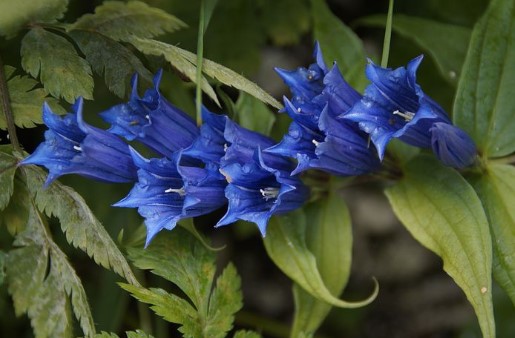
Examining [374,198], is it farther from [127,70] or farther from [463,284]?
[127,70]

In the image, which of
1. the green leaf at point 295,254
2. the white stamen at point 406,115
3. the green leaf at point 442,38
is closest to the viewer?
the white stamen at point 406,115

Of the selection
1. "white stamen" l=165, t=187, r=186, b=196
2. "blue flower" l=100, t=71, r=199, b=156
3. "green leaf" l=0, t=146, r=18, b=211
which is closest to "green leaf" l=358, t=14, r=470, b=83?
"blue flower" l=100, t=71, r=199, b=156

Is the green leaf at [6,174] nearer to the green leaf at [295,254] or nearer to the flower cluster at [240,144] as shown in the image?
the flower cluster at [240,144]

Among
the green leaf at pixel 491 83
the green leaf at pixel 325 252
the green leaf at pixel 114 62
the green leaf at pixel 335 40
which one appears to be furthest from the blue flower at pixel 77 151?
the green leaf at pixel 491 83

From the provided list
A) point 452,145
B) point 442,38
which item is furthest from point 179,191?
point 442,38

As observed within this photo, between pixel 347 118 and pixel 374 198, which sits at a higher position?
pixel 347 118

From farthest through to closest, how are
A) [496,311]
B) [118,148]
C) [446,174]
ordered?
[496,311] → [446,174] → [118,148]

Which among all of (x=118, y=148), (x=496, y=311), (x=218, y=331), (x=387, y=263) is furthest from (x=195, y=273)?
(x=387, y=263)

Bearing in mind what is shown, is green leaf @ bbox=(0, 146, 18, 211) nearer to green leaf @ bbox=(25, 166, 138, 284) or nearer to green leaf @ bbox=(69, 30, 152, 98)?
green leaf @ bbox=(25, 166, 138, 284)
